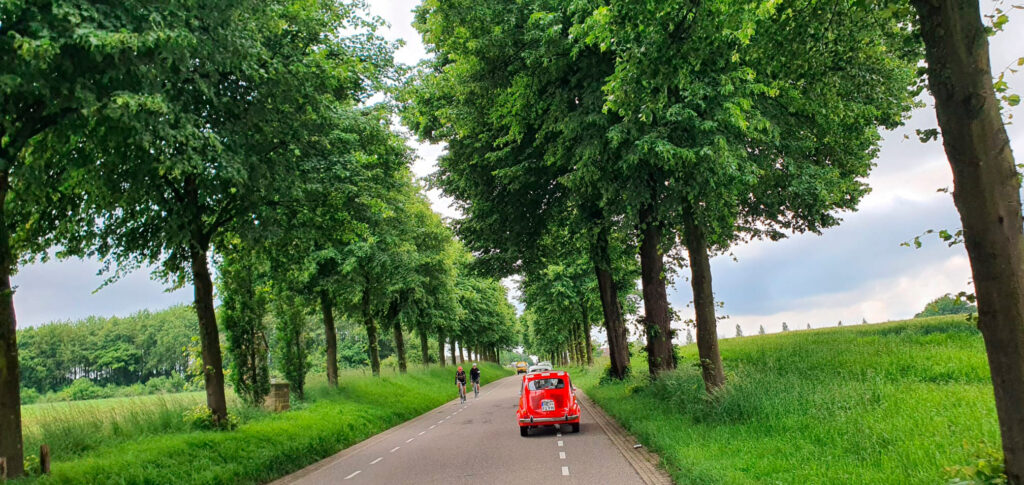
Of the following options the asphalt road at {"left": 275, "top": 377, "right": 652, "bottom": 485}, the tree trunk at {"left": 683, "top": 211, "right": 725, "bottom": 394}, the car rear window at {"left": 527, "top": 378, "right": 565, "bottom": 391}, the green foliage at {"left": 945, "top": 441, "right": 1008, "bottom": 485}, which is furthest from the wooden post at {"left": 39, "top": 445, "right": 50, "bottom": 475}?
the tree trunk at {"left": 683, "top": 211, "right": 725, "bottom": 394}

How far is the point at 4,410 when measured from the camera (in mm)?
8641

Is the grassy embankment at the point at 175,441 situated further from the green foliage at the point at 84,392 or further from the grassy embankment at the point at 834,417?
the green foliage at the point at 84,392

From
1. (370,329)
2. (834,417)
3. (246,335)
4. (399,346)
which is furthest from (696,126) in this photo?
(399,346)

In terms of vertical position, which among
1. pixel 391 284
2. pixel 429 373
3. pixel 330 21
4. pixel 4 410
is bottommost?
pixel 429 373

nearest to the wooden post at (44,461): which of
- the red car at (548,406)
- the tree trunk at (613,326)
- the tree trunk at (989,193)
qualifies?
the red car at (548,406)

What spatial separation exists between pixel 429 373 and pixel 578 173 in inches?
1065

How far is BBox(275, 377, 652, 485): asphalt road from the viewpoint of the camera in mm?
9844

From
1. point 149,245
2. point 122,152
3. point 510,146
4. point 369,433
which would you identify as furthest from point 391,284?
point 122,152

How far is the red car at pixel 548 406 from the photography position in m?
15.1

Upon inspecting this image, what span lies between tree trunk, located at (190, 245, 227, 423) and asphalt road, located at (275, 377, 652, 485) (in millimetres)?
2533

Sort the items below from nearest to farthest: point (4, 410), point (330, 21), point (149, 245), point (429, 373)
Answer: point (4, 410) < point (149, 245) < point (330, 21) < point (429, 373)

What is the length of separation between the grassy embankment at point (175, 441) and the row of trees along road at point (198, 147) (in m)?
1.04

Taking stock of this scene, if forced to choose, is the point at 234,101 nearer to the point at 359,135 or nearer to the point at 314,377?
the point at 359,135

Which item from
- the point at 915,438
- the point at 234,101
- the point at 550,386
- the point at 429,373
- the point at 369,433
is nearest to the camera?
the point at 915,438
